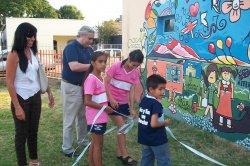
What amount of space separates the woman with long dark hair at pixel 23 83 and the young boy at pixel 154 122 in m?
1.38

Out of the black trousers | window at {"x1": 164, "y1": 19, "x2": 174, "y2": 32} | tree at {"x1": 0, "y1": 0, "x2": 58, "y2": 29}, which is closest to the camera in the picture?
the black trousers

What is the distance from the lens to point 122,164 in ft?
15.1

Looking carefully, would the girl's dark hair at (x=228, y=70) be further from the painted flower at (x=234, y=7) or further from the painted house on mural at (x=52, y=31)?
the painted house on mural at (x=52, y=31)

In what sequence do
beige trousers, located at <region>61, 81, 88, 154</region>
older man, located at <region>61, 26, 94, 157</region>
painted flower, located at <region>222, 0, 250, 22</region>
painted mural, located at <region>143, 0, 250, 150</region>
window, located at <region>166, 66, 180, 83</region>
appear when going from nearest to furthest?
older man, located at <region>61, 26, 94, 157</region>
beige trousers, located at <region>61, 81, 88, 154</region>
painted flower, located at <region>222, 0, 250, 22</region>
painted mural, located at <region>143, 0, 250, 150</region>
window, located at <region>166, 66, 180, 83</region>

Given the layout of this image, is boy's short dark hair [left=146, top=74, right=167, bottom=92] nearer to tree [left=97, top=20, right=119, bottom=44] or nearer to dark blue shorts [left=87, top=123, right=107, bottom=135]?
dark blue shorts [left=87, top=123, right=107, bottom=135]

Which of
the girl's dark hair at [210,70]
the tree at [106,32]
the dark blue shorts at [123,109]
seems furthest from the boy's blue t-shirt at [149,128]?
the tree at [106,32]

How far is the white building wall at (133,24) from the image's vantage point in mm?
8297

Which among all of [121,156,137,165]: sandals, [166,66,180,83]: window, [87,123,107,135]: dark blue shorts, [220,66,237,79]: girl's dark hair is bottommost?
[121,156,137,165]: sandals

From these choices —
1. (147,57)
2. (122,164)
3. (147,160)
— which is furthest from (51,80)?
(147,160)

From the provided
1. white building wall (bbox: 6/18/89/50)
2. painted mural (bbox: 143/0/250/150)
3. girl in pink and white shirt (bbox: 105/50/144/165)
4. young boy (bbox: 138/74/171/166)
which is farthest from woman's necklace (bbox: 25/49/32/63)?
white building wall (bbox: 6/18/89/50)

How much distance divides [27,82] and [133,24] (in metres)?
5.18

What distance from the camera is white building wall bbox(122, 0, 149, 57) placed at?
327 inches

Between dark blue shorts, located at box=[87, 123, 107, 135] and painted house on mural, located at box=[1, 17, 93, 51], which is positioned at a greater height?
painted house on mural, located at box=[1, 17, 93, 51]

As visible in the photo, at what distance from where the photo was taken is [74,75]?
4.59m
